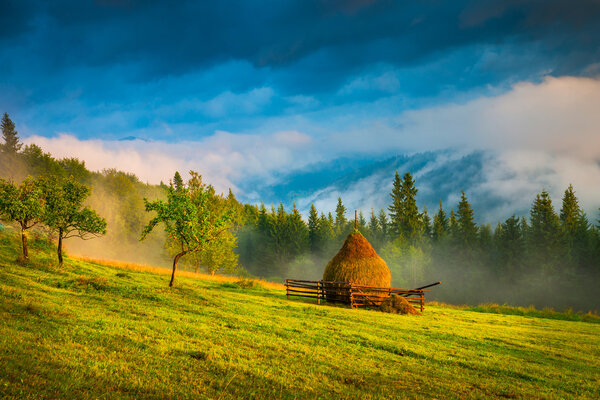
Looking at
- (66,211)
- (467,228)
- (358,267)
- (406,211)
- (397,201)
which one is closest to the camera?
(66,211)

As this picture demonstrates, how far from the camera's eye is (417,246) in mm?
71438

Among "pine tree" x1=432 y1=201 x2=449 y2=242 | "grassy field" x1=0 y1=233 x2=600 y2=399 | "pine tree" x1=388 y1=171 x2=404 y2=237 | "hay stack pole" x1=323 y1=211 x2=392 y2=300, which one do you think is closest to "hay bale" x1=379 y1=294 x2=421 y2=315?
"hay stack pole" x1=323 y1=211 x2=392 y2=300

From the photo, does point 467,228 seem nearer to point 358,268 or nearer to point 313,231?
point 313,231

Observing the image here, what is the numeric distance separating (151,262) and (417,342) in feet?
279

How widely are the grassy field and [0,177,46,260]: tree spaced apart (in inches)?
295

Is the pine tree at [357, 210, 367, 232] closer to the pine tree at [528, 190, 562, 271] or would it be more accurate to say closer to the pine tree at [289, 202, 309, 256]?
the pine tree at [289, 202, 309, 256]

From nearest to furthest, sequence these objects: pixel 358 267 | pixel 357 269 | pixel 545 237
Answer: pixel 357 269
pixel 358 267
pixel 545 237

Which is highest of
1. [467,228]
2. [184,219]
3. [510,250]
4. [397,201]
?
[397,201]

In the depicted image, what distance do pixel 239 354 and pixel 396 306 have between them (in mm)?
18775

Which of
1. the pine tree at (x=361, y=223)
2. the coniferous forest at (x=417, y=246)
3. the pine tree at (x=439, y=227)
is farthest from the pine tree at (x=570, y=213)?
the pine tree at (x=361, y=223)

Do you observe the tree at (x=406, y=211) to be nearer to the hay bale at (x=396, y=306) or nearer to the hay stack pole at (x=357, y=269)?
the hay stack pole at (x=357, y=269)

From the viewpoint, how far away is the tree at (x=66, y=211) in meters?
25.8

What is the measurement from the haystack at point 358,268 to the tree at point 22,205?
79.9ft

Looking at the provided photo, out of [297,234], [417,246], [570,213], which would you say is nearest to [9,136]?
[297,234]
